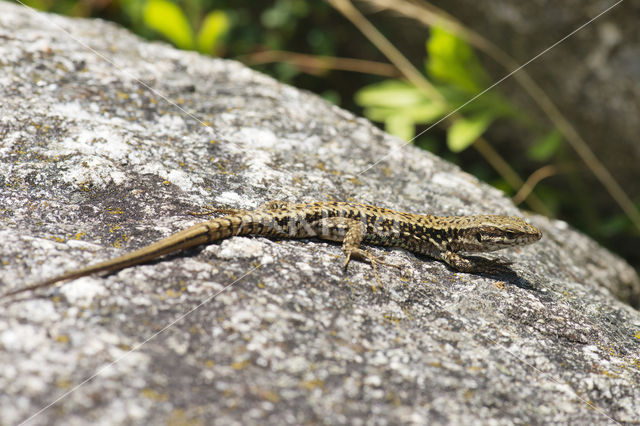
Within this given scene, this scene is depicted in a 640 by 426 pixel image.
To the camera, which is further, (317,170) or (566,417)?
(317,170)

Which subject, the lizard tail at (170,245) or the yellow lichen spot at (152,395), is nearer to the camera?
the yellow lichen spot at (152,395)

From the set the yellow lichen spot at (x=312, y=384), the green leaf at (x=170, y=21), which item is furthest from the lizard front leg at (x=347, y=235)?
the green leaf at (x=170, y=21)

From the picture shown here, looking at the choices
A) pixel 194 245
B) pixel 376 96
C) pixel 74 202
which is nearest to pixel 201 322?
pixel 194 245

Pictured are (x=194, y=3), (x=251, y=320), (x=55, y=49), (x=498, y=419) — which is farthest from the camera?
(x=194, y=3)

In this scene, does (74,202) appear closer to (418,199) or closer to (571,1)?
(418,199)

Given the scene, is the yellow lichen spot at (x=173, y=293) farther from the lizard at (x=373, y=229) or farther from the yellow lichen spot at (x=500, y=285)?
the yellow lichen spot at (x=500, y=285)

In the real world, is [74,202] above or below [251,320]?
below

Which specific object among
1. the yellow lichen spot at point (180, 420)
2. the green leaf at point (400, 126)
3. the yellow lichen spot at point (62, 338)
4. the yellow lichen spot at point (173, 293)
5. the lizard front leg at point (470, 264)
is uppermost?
the green leaf at point (400, 126)

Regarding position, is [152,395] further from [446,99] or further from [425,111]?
[446,99]
